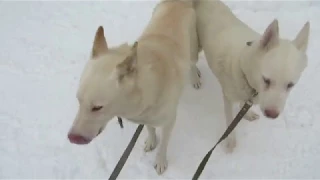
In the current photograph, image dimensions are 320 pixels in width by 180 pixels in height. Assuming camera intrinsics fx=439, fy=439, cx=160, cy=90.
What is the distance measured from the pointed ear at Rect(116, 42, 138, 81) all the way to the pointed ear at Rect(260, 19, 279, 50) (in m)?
0.70

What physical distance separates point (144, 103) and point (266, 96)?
631 millimetres

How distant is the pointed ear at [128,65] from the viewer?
198cm

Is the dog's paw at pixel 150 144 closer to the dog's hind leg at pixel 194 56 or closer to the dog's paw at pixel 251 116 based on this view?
the dog's hind leg at pixel 194 56

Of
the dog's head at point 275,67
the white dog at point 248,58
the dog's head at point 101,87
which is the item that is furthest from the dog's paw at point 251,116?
the dog's head at point 101,87

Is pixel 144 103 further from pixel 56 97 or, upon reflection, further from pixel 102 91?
pixel 56 97

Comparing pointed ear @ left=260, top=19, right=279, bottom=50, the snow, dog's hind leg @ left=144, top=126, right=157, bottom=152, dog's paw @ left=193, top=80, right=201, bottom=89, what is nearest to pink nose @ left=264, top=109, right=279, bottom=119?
pointed ear @ left=260, top=19, right=279, bottom=50

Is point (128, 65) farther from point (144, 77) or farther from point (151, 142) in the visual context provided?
point (151, 142)

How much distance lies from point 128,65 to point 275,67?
0.74 m

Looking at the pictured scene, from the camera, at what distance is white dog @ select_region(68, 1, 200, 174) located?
2.01m

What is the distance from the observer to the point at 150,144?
3043 mm

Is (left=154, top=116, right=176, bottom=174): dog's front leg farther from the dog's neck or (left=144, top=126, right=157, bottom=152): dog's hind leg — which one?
the dog's neck

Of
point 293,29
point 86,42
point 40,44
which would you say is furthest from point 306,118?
point 40,44

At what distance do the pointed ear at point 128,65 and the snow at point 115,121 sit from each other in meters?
1.13

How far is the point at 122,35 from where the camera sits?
3.71 m
